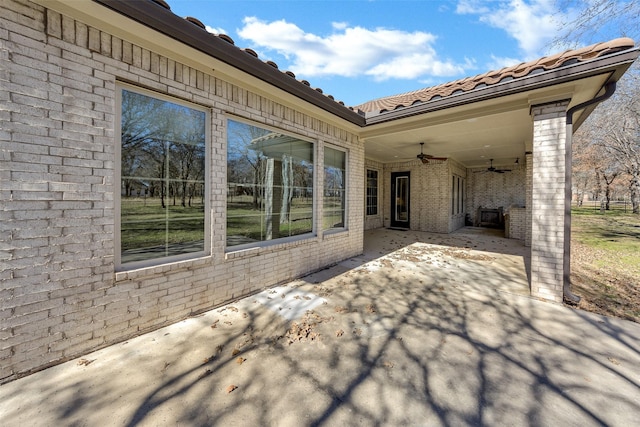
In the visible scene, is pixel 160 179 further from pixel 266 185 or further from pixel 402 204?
pixel 402 204

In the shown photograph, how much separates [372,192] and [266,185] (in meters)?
7.90

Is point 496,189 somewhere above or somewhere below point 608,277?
above

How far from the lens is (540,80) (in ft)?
11.1

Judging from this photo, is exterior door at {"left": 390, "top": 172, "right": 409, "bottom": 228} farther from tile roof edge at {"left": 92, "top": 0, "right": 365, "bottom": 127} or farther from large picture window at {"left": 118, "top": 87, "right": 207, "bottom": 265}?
large picture window at {"left": 118, "top": 87, "right": 207, "bottom": 265}

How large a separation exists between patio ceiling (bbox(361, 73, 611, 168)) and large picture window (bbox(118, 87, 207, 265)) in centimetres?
369

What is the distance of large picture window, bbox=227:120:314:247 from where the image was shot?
12.4 feet

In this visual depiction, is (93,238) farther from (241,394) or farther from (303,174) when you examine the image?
(303,174)

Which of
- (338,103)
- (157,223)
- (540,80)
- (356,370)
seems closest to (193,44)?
(157,223)

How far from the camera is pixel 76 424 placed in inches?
66.3

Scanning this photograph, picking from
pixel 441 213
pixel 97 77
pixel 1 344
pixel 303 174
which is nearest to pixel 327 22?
pixel 303 174

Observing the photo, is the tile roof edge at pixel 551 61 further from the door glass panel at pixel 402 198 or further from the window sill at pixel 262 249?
the door glass panel at pixel 402 198

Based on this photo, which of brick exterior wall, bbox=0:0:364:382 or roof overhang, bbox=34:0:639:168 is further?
roof overhang, bbox=34:0:639:168

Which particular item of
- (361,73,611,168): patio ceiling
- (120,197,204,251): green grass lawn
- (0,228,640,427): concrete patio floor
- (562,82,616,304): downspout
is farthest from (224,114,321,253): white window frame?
(562,82,616,304): downspout

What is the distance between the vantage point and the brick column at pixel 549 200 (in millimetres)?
3621
